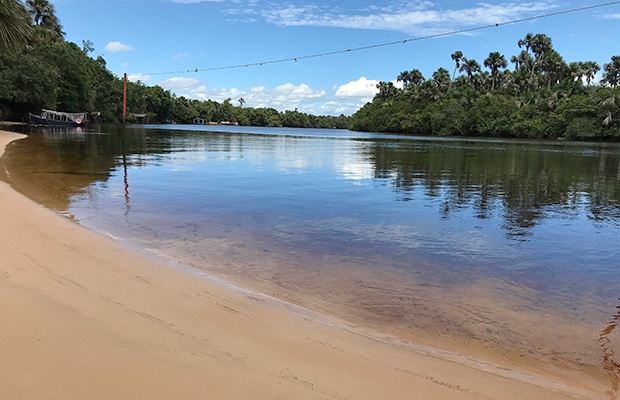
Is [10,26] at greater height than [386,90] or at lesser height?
lesser

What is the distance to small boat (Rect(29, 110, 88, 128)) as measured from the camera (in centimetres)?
5375

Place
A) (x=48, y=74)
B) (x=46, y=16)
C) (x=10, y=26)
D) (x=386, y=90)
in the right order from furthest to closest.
Result: (x=386, y=90), (x=46, y=16), (x=48, y=74), (x=10, y=26)

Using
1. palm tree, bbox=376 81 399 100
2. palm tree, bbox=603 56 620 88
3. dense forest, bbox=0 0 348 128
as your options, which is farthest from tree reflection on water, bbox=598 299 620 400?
palm tree, bbox=376 81 399 100

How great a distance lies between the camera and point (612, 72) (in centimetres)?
8581

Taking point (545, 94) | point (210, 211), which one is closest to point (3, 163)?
point (210, 211)

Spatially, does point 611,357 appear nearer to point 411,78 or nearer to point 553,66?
point 553,66

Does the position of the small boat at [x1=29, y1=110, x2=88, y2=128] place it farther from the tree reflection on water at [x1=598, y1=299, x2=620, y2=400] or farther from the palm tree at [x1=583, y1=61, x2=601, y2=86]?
the palm tree at [x1=583, y1=61, x2=601, y2=86]

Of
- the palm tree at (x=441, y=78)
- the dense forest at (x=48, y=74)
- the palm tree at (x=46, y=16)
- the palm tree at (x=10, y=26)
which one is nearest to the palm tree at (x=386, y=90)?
the palm tree at (x=441, y=78)

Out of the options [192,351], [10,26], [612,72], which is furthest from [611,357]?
[612,72]

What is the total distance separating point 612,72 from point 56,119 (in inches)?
3821

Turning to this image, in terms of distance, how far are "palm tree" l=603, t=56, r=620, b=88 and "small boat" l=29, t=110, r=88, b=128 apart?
93512 mm

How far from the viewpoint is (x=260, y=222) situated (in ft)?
32.0

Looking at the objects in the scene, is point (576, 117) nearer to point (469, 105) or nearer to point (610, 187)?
point (469, 105)

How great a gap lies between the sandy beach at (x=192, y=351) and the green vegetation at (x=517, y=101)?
265 ft
